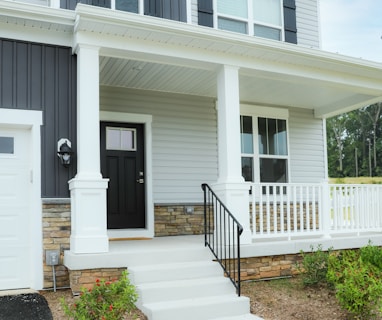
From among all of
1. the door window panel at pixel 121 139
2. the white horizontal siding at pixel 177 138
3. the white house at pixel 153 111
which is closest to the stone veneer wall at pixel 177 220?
the white house at pixel 153 111

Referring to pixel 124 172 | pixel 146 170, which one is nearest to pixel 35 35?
pixel 124 172

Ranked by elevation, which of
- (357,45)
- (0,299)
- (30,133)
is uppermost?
(357,45)

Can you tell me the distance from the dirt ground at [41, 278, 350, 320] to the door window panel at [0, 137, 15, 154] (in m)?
1.88

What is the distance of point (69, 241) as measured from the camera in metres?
5.82

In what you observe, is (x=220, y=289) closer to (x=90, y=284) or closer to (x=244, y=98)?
(x=90, y=284)

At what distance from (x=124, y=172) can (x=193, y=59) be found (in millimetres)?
2545

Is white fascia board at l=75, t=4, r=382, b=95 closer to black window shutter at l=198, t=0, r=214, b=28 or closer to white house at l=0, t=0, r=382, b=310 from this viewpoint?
white house at l=0, t=0, r=382, b=310

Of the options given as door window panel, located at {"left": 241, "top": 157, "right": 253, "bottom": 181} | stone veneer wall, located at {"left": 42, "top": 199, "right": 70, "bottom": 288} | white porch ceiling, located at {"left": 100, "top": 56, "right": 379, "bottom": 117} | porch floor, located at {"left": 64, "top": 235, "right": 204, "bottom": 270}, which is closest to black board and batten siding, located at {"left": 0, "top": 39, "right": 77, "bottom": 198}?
stone veneer wall, located at {"left": 42, "top": 199, "right": 70, "bottom": 288}

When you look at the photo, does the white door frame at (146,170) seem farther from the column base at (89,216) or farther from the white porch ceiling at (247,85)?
the column base at (89,216)

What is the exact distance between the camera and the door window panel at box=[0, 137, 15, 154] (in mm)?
5863

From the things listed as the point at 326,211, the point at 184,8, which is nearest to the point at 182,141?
the point at 184,8

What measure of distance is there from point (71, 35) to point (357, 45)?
39.2m

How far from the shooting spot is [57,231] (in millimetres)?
5828

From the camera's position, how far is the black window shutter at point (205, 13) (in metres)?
7.86
